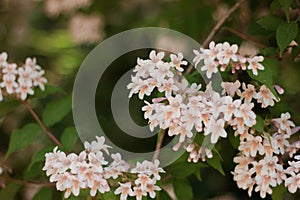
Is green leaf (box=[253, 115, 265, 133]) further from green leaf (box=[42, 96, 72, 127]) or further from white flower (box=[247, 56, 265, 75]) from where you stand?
green leaf (box=[42, 96, 72, 127])

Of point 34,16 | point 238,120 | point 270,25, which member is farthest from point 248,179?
point 34,16

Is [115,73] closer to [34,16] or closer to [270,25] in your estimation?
[270,25]

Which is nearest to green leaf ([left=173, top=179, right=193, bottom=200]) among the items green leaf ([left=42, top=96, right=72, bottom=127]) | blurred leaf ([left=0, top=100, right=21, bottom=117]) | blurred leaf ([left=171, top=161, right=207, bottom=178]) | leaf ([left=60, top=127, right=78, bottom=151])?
blurred leaf ([left=171, top=161, right=207, bottom=178])

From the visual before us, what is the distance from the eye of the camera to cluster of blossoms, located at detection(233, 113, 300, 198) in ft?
4.81

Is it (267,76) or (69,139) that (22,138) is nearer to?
(69,139)

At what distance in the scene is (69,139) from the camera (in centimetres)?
175

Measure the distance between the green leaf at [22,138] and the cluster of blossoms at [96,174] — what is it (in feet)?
1.14

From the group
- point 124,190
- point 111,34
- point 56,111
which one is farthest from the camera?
point 111,34

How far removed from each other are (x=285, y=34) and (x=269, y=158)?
32 cm

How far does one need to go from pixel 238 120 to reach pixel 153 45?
4.16 feet

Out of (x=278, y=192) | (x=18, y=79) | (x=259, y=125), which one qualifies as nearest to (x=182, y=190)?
(x=278, y=192)

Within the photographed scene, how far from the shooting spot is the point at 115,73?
99.0 inches

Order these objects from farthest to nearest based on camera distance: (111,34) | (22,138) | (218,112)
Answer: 1. (111,34)
2. (22,138)
3. (218,112)

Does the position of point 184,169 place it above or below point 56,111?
below
